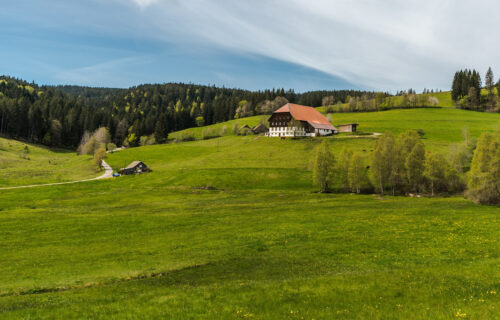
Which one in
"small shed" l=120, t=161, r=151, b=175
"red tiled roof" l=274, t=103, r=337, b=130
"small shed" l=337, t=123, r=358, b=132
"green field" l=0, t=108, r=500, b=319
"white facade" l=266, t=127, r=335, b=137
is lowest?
"green field" l=0, t=108, r=500, b=319

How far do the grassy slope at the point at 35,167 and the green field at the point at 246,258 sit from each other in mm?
27201

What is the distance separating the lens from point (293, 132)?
145500mm

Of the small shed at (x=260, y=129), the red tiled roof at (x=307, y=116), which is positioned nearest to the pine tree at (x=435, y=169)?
the red tiled roof at (x=307, y=116)

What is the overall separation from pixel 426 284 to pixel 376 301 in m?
4.36

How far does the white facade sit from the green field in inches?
3196

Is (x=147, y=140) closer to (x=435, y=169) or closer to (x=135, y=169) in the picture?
(x=135, y=169)

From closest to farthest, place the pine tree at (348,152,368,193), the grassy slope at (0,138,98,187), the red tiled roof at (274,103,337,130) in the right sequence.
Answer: the pine tree at (348,152,368,193) → the grassy slope at (0,138,98,187) → the red tiled roof at (274,103,337,130)

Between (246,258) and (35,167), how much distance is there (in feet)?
400

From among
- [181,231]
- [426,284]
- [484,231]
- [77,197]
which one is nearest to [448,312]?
[426,284]

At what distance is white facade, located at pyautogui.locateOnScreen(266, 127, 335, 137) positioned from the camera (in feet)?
478

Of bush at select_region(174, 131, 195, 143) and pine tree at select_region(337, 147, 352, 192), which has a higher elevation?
bush at select_region(174, 131, 195, 143)

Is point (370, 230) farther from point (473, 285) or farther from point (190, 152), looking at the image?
point (190, 152)

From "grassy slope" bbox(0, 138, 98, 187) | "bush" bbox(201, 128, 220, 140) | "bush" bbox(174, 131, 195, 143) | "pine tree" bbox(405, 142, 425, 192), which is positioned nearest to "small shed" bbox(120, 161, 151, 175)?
"grassy slope" bbox(0, 138, 98, 187)

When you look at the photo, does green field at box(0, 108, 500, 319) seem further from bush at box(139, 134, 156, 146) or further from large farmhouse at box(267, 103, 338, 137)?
bush at box(139, 134, 156, 146)
